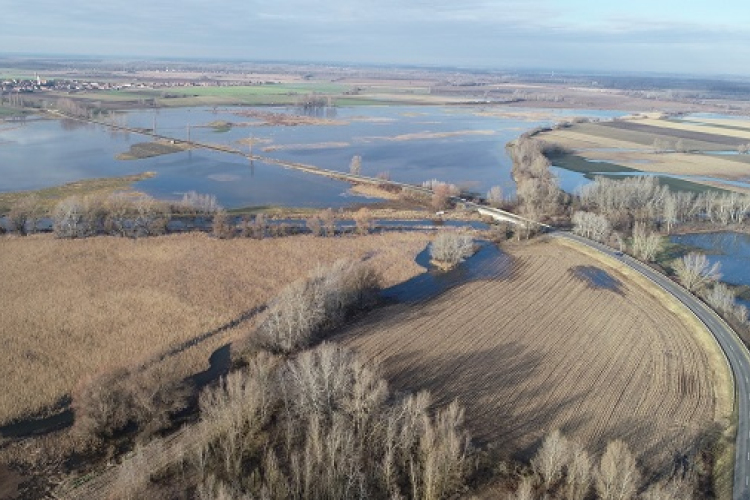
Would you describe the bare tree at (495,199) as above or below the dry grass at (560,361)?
above

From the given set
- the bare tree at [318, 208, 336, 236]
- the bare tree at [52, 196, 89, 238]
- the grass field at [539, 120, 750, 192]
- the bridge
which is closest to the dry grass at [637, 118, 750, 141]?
the grass field at [539, 120, 750, 192]

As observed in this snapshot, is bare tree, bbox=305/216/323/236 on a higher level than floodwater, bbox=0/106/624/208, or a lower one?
lower

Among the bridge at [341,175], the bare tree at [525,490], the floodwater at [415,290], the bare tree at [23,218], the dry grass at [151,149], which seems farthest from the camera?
the dry grass at [151,149]

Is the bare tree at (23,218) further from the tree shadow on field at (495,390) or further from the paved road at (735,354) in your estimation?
the paved road at (735,354)

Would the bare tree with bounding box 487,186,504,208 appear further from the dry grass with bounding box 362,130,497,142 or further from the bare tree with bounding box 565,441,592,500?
the dry grass with bounding box 362,130,497,142

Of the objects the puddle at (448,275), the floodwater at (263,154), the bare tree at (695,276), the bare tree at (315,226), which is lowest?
the puddle at (448,275)

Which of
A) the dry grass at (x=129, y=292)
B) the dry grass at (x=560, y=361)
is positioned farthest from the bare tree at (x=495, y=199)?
the dry grass at (x=560, y=361)
